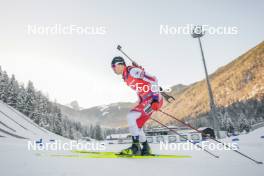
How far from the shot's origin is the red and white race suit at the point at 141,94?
5.33m

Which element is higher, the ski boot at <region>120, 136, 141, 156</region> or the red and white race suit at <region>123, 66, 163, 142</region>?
the red and white race suit at <region>123, 66, 163, 142</region>

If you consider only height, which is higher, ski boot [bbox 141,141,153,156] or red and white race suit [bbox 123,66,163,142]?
red and white race suit [bbox 123,66,163,142]

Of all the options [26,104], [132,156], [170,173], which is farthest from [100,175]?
[26,104]

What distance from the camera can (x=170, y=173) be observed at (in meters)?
3.11

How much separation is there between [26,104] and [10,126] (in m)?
22.0

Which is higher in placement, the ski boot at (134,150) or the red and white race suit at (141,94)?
the red and white race suit at (141,94)

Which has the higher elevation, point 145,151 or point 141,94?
point 141,94

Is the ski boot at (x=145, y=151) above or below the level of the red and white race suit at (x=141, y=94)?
below

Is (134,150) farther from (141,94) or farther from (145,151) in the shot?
(141,94)

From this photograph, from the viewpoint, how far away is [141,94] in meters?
5.50

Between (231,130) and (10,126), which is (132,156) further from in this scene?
(231,130)

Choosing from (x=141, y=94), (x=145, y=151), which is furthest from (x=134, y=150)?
(x=141, y=94)

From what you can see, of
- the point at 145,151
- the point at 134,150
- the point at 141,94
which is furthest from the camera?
the point at 141,94

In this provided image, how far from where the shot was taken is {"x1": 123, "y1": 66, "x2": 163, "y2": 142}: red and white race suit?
5.33m
